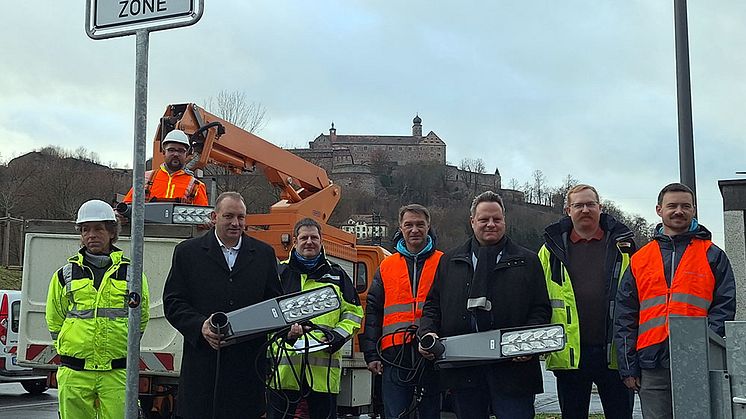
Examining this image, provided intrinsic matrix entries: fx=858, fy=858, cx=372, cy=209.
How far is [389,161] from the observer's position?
152625mm

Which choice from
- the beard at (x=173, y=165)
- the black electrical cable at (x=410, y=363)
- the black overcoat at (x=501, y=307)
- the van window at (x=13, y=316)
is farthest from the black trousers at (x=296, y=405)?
the van window at (x=13, y=316)

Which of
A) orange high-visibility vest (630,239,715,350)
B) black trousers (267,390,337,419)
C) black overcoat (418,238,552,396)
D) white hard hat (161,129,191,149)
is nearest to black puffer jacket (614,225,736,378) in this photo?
orange high-visibility vest (630,239,715,350)

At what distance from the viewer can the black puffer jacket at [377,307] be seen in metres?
6.42

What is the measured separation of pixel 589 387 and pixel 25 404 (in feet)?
34.2

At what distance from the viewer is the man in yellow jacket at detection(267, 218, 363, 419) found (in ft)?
20.9

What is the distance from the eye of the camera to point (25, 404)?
13438mm

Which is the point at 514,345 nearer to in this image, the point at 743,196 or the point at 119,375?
the point at 119,375

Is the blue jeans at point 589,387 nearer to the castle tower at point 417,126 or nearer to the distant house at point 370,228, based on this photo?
the distant house at point 370,228

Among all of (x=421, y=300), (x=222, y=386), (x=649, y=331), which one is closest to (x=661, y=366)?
(x=649, y=331)

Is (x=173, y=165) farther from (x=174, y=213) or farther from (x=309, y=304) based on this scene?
(x=309, y=304)

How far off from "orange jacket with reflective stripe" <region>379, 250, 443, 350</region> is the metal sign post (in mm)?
2771

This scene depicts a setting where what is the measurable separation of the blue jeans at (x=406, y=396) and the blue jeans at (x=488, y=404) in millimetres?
439

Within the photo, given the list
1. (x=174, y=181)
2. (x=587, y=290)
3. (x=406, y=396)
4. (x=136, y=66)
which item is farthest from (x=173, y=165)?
(x=136, y=66)

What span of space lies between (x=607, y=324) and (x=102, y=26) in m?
3.68
